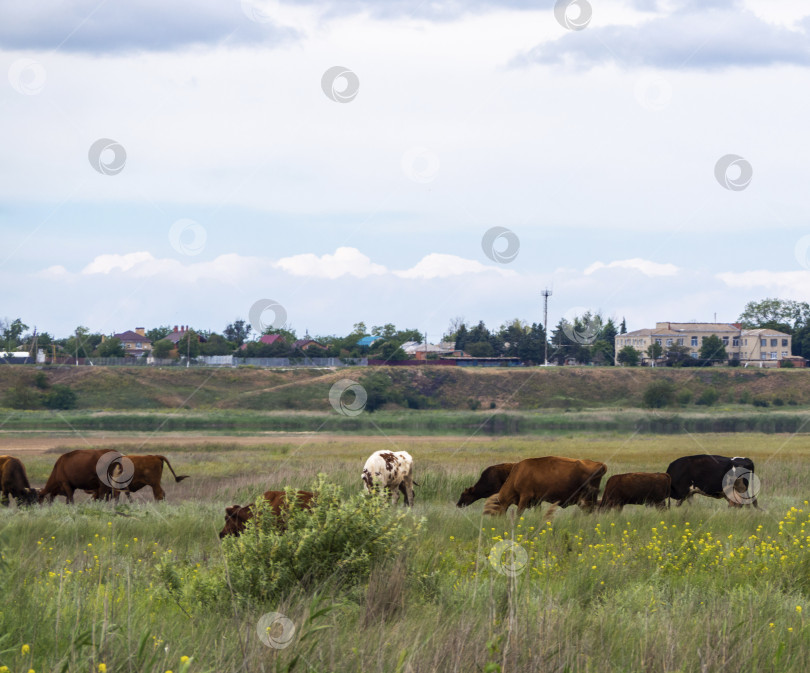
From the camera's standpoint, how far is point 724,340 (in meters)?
143

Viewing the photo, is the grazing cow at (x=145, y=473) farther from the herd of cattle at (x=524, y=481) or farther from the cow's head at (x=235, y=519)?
the cow's head at (x=235, y=519)

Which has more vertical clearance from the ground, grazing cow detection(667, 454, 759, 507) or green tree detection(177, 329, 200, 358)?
green tree detection(177, 329, 200, 358)

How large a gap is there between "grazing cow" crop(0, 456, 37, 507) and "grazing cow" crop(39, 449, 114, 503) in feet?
1.43

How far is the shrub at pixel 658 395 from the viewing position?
9462 cm

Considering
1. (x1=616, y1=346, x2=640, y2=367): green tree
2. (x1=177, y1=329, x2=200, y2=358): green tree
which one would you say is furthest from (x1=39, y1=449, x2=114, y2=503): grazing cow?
(x1=177, y1=329, x2=200, y2=358): green tree

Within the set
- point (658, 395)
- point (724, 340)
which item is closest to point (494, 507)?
point (658, 395)

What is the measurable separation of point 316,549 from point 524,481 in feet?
28.7

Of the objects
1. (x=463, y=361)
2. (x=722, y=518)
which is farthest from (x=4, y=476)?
(x=463, y=361)

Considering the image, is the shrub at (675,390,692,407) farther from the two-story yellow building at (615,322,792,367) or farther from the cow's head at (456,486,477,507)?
the cow's head at (456,486,477,507)

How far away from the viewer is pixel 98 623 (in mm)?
6043

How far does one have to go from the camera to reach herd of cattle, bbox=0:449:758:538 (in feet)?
54.9

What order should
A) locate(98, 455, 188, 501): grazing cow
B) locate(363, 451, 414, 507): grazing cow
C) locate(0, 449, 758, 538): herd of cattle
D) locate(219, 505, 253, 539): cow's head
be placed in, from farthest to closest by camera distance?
locate(98, 455, 188, 501): grazing cow < locate(363, 451, 414, 507): grazing cow < locate(0, 449, 758, 538): herd of cattle < locate(219, 505, 253, 539): cow's head

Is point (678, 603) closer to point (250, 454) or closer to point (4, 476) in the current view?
point (4, 476)

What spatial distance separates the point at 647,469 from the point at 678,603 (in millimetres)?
25319
